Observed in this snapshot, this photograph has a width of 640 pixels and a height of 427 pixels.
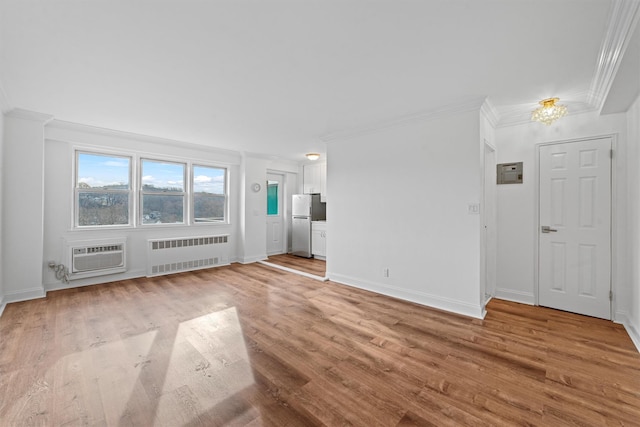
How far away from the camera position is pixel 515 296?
3596mm

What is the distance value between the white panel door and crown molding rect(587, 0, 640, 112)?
70 cm

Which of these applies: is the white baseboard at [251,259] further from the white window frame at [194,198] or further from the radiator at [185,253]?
the white window frame at [194,198]

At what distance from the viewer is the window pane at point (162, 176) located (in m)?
4.98

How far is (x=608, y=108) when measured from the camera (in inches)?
113

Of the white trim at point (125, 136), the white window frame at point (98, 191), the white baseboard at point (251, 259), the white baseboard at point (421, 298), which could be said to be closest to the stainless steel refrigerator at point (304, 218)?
the white baseboard at point (251, 259)

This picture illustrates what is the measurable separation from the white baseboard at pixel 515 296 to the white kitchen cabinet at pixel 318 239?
12.0 ft

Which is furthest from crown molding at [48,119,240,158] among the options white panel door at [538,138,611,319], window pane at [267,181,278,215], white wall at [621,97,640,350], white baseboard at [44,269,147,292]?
white wall at [621,97,640,350]

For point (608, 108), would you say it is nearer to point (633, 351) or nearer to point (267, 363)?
point (633, 351)

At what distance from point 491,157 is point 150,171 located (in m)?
5.75

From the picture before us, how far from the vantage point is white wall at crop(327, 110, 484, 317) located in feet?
10.4

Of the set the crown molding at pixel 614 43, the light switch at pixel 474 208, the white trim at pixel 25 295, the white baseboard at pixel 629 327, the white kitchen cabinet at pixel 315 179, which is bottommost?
the white baseboard at pixel 629 327


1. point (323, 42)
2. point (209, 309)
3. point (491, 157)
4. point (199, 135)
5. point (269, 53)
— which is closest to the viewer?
point (323, 42)

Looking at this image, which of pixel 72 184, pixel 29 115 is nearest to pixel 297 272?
pixel 72 184

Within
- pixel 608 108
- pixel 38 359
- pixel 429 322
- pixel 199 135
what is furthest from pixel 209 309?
pixel 608 108
